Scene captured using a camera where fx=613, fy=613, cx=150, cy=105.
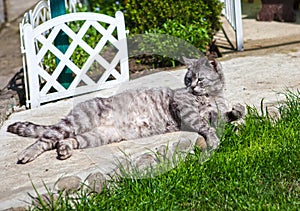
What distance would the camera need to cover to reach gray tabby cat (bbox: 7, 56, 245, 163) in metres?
4.77

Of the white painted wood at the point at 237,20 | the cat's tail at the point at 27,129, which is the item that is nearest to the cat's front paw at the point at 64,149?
the cat's tail at the point at 27,129

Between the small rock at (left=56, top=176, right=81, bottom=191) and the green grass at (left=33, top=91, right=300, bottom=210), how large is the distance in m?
0.08

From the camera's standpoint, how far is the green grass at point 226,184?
379 cm

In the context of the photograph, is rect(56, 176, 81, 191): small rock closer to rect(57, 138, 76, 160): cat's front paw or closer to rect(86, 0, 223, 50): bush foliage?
rect(57, 138, 76, 160): cat's front paw

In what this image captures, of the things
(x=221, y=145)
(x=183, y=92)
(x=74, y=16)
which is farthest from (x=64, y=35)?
(x=221, y=145)

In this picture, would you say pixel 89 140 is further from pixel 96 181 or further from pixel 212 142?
pixel 212 142

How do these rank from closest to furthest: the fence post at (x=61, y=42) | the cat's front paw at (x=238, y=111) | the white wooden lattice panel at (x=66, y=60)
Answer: the cat's front paw at (x=238, y=111) < the white wooden lattice panel at (x=66, y=60) < the fence post at (x=61, y=42)

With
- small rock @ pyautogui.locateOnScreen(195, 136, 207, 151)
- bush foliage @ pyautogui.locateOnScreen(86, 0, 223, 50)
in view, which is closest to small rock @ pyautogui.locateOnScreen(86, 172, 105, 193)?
small rock @ pyautogui.locateOnScreen(195, 136, 207, 151)

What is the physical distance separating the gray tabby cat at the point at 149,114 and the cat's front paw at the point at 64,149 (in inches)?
0.4

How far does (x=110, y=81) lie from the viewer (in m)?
6.42

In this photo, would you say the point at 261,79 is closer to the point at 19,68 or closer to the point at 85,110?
the point at 85,110

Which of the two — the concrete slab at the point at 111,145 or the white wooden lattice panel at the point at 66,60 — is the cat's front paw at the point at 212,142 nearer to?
the concrete slab at the point at 111,145

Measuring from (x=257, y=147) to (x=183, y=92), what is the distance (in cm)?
78

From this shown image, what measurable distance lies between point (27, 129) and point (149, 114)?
1027 mm
